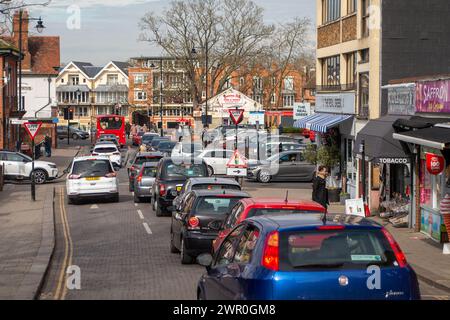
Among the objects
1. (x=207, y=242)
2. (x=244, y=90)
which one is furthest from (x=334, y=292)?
(x=244, y=90)

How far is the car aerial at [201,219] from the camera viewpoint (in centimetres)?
1559

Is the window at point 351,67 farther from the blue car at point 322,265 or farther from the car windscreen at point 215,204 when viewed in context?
the blue car at point 322,265

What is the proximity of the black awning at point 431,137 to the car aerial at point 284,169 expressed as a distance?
20.4m

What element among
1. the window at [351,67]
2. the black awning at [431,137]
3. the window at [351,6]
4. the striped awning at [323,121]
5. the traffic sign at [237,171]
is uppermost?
the window at [351,6]

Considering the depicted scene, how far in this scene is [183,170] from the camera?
84.8 feet

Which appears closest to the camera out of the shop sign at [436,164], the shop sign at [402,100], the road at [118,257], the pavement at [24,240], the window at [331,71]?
the road at [118,257]

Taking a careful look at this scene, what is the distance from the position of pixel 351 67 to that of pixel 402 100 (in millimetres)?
7274

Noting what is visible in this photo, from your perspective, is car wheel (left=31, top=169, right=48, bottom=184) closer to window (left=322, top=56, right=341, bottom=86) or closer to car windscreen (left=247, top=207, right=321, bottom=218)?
window (left=322, top=56, right=341, bottom=86)

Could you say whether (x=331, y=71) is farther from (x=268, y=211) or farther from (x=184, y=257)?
(x=268, y=211)

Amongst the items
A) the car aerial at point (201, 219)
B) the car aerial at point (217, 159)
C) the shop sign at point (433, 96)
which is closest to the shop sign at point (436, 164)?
the shop sign at point (433, 96)

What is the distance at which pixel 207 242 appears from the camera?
15.5 meters

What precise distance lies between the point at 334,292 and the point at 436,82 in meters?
13.1

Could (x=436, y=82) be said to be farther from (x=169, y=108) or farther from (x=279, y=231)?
(x=169, y=108)

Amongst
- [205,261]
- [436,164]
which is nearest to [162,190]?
[436,164]
